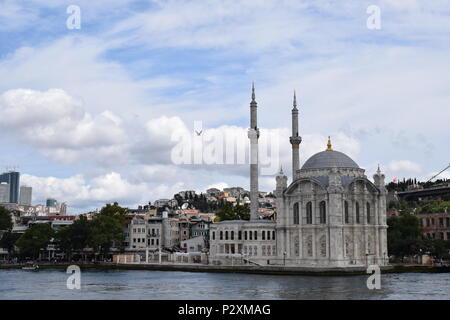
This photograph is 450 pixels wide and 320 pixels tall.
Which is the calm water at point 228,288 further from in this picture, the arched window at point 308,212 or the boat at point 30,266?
the boat at point 30,266

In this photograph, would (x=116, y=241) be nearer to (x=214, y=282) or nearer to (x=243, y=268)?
(x=243, y=268)

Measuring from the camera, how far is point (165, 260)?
98.9 m

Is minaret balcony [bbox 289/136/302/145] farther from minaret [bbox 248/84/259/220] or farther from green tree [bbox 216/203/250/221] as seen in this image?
green tree [bbox 216/203/250/221]

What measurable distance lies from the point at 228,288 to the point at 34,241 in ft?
162

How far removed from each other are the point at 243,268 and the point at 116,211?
3509cm

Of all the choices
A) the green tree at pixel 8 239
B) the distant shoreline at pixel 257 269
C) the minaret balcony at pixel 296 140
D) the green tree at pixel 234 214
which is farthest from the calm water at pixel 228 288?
the green tree at pixel 8 239

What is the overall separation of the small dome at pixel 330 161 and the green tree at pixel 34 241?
40.8 metres

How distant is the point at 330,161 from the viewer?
82.2 metres

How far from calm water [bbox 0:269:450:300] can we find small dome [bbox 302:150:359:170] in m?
16.3

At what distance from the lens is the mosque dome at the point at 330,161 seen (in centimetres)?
8206

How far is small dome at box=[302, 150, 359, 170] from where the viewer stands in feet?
269

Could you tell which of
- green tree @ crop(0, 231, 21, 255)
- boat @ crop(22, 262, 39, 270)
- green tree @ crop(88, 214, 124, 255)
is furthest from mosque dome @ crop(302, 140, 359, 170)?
green tree @ crop(0, 231, 21, 255)
